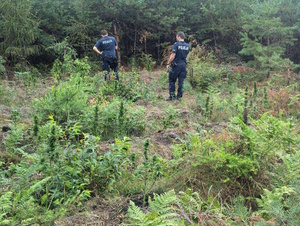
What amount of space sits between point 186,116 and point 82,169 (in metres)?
3.90

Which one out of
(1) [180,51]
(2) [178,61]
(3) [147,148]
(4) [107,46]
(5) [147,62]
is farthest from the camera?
(5) [147,62]

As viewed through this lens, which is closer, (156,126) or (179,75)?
(156,126)

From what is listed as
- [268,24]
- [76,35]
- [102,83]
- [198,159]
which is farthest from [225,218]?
[76,35]

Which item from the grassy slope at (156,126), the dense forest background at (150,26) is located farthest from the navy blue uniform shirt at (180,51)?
the dense forest background at (150,26)

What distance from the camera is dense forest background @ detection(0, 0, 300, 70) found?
39.3 ft

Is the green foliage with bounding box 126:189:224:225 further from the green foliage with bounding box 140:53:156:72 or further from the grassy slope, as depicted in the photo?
the green foliage with bounding box 140:53:156:72

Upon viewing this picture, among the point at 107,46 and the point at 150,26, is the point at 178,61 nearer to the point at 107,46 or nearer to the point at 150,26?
the point at 107,46

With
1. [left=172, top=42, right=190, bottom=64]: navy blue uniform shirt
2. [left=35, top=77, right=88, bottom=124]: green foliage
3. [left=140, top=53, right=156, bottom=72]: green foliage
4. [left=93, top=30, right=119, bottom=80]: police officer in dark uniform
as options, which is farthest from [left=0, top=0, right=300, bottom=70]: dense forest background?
[left=35, top=77, right=88, bottom=124]: green foliage

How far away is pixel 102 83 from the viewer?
8.66 m

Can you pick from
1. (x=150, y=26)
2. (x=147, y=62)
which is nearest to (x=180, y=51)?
(x=147, y=62)

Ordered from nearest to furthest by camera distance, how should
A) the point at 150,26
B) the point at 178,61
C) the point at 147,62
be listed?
1. the point at 178,61
2. the point at 147,62
3. the point at 150,26

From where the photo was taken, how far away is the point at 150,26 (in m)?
15.5

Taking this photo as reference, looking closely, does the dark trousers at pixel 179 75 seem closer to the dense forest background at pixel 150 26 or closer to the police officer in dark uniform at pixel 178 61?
the police officer in dark uniform at pixel 178 61

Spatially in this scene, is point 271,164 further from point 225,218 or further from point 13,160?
point 13,160
